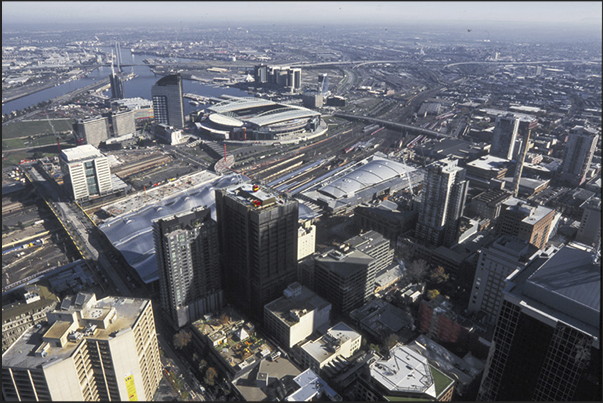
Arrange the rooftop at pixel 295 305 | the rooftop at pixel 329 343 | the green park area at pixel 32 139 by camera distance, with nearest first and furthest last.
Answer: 1. the rooftop at pixel 329 343
2. the rooftop at pixel 295 305
3. the green park area at pixel 32 139

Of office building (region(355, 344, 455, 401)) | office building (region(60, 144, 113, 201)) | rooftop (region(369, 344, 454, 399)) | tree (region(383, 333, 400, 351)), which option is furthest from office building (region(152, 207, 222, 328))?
office building (region(60, 144, 113, 201))

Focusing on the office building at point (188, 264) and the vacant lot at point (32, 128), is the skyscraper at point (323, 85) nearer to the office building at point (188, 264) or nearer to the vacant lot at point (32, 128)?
the vacant lot at point (32, 128)

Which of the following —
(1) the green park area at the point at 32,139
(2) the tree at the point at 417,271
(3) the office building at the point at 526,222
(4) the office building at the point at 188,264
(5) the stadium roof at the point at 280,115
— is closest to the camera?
(4) the office building at the point at 188,264

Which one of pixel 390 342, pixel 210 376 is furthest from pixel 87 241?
pixel 390 342

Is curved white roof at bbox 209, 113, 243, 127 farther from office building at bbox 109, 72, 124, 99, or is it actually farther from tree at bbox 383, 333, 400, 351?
tree at bbox 383, 333, 400, 351

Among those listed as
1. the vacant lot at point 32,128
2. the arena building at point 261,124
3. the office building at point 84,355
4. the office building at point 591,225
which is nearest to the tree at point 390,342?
the office building at point 84,355

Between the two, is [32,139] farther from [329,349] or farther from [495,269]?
[495,269]
